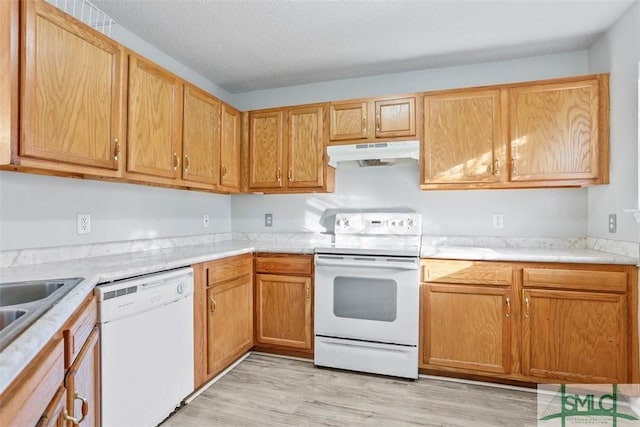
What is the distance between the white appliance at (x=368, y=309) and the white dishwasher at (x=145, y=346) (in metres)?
1.00

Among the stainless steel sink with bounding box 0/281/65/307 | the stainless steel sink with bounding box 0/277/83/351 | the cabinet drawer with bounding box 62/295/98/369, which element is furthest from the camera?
the stainless steel sink with bounding box 0/281/65/307

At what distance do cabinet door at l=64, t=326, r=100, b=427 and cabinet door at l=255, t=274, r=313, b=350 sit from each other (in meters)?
1.46

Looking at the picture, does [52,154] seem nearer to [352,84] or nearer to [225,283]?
[225,283]

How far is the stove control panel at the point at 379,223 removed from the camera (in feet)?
9.82

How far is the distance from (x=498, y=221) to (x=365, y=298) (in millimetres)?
1304

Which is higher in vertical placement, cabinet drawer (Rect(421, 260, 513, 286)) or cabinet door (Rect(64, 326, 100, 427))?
cabinet drawer (Rect(421, 260, 513, 286))

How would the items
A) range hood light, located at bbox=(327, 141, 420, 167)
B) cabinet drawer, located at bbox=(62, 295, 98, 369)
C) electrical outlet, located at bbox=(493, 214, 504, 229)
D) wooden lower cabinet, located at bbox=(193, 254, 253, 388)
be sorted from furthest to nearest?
electrical outlet, located at bbox=(493, 214, 504, 229) < range hood light, located at bbox=(327, 141, 420, 167) < wooden lower cabinet, located at bbox=(193, 254, 253, 388) < cabinet drawer, located at bbox=(62, 295, 98, 369)

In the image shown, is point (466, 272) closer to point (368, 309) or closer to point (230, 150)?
point (368, 309)

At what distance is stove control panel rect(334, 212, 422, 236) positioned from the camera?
2.99 m

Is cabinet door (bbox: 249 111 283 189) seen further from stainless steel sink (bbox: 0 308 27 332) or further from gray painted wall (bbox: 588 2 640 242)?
gray painted wall (bbox: 588 2 640 242)

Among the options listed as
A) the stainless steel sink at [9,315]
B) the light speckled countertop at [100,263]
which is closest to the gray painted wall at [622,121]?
the light speckled countertop at [100,263]

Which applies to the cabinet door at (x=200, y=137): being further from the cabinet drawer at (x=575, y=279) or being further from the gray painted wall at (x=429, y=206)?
the cabinet drawer at (x=575, y=279)

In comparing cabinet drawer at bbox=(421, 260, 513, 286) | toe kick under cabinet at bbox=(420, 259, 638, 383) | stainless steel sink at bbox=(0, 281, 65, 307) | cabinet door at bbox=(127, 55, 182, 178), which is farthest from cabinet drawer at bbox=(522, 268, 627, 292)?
stainless steel sink at bbox=(0, 281, 65, 307)

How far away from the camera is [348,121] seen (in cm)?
297
